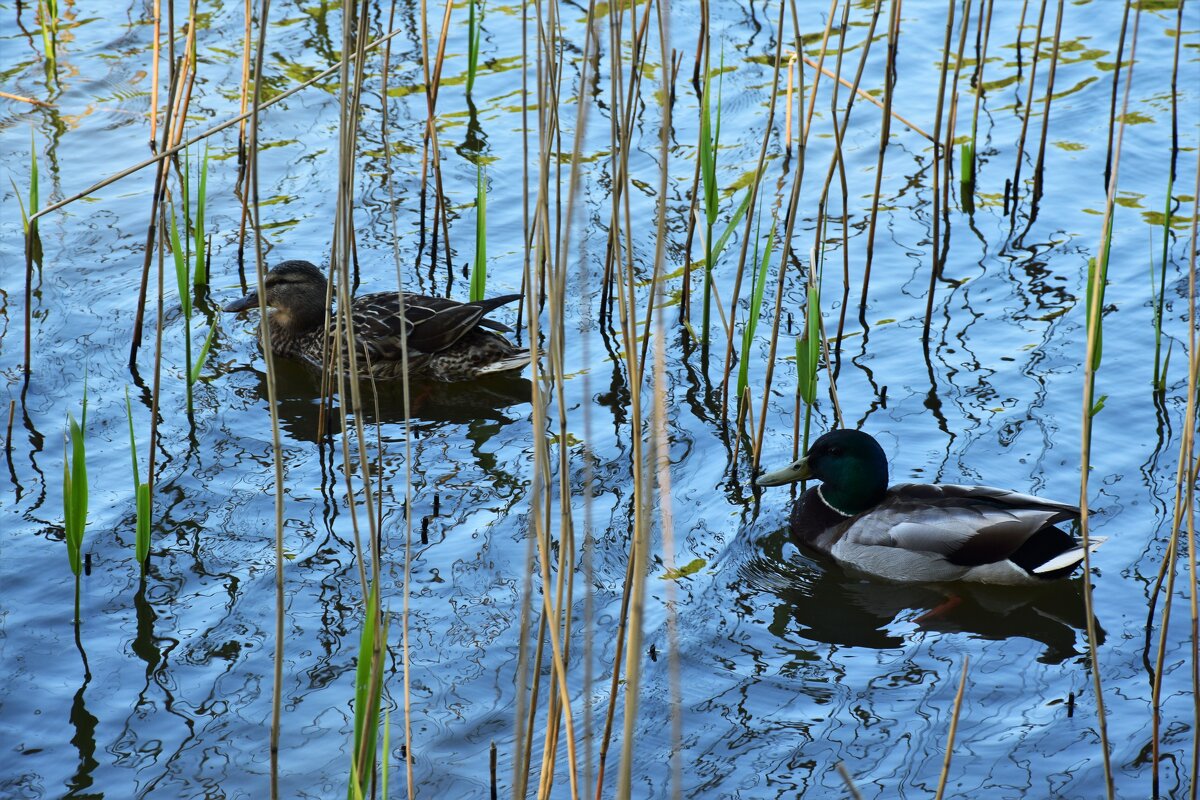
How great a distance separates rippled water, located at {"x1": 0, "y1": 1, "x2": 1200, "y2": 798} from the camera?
428cm

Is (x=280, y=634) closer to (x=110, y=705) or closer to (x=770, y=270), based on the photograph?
(x=110, y=705)

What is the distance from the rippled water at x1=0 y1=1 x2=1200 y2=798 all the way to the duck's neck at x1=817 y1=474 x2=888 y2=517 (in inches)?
9.6

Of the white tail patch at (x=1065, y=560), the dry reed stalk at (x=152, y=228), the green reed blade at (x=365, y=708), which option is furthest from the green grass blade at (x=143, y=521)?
the white tail patch at (x=1065, y=560)

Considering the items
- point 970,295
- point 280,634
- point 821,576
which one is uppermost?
point 280,634

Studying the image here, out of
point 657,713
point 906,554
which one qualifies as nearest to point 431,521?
point 657,713

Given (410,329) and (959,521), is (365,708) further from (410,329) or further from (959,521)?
(410,329)

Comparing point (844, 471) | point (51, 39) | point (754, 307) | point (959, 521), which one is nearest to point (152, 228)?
point (754, 307)

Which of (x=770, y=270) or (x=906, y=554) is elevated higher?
(x=770, y=270)

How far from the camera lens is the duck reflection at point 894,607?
5.04 meters

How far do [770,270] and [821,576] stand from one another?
2111 mm

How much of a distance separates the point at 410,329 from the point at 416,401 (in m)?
0.41

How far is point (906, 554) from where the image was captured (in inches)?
214

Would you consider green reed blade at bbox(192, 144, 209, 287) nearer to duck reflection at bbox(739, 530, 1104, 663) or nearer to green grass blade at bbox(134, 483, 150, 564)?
green grass blade at bbox(134, 483, 150, 564)

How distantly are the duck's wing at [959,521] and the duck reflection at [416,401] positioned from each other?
1881mm
